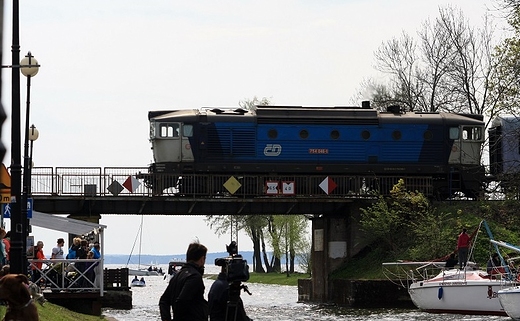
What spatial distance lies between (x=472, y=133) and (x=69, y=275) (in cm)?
2845

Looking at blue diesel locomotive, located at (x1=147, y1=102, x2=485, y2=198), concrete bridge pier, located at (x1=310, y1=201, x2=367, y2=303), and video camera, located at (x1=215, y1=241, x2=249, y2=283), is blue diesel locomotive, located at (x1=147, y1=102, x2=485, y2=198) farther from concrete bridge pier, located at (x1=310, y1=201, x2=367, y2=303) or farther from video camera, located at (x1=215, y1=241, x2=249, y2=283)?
video camera, located at (x1=215, y1=241, x2=249, y2=283)

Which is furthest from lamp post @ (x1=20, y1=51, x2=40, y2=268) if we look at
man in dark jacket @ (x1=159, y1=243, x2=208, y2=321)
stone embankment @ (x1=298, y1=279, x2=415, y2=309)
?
stone embankment @ (x1=298, y1=279, x2=415, y2=309)

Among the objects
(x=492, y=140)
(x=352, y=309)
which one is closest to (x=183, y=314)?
(x=352, y=309)

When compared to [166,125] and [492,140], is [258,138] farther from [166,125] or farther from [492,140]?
[492,140]

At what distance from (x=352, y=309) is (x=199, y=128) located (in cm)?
1400

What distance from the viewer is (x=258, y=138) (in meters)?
50.1

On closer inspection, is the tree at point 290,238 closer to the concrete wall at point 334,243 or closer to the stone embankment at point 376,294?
the concrete wall at point 334,243

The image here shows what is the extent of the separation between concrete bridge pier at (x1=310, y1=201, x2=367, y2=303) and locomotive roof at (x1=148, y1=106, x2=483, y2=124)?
14.9 ft

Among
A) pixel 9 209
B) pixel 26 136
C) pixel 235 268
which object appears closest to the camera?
pixel 235 268

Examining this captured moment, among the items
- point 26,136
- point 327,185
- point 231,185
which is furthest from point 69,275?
point 327,185

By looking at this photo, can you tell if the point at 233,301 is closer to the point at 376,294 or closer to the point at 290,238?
the point at 376,294

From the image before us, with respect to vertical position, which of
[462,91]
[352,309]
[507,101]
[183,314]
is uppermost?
[462,91]

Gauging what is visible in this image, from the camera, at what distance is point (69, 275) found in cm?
2878

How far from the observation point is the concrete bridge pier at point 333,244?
1943 inches
